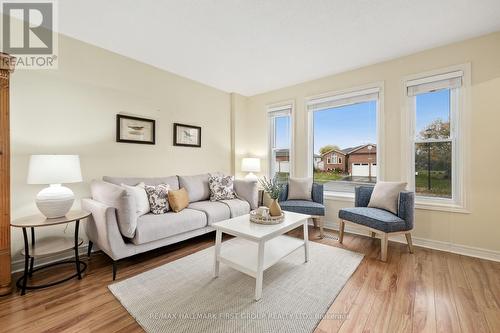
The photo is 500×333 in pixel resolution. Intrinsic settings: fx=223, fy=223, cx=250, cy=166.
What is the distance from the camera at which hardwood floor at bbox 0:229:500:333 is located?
59.1 inches

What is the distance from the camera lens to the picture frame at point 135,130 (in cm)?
293

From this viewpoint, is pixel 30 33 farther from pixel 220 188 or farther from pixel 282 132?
pixel 282 132

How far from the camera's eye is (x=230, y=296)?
1.81m

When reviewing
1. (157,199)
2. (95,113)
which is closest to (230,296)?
(157,199)

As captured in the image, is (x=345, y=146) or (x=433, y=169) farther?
(x=345, y=146)

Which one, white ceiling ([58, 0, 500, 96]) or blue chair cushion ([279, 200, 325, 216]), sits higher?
white ceiling ([58, 0, 500, 96])

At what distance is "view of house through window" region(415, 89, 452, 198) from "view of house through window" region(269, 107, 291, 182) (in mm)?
2006

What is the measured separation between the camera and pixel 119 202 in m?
2.10

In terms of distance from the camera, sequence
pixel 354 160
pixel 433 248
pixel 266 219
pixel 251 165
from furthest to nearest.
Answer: pixel 251 165, pixel 354 160, pixel 433 248, pixel 266 219

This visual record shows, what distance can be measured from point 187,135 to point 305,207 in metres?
2.22

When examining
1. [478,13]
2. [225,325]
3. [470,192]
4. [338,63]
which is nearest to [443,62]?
[478,13]

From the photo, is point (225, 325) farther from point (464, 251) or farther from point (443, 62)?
point (443, 62)

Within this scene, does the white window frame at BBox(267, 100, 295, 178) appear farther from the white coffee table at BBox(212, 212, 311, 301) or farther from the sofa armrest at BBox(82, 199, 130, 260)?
the sofa armrest at BBox(82, 199, 130, 260)

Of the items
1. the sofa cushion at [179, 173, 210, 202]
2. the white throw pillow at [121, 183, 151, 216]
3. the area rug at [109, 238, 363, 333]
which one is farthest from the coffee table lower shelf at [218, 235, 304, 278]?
the sofa cushion at [179, 173, 210, 202]
